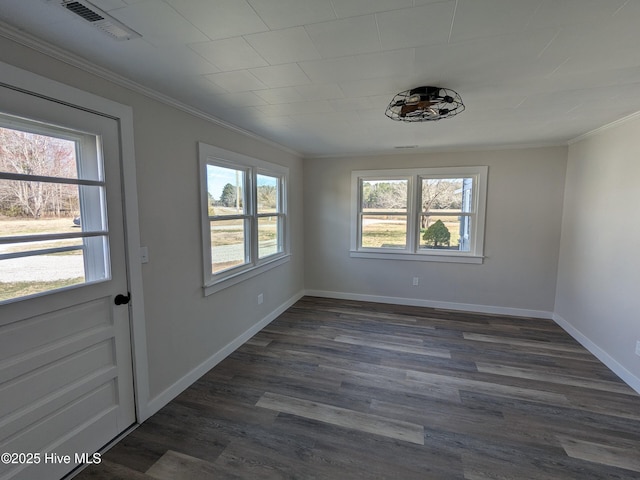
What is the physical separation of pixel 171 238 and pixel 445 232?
3.79 metres

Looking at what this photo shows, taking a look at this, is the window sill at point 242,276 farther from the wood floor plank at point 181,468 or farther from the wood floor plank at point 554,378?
the wood floor plank at point 554,378

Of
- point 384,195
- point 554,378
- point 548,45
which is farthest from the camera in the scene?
point 384,195

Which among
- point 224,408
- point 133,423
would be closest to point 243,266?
point 224,408

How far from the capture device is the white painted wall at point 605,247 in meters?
2.69

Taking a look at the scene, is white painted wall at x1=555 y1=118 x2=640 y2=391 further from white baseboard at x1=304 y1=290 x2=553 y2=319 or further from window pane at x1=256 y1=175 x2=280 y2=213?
window pane at x1=256 y1=175 x2=280 y2=213

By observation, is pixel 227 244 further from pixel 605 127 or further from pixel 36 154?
pixel 605 127

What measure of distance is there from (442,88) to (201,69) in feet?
5.24

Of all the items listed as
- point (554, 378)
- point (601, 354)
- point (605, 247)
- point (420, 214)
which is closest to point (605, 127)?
point (605, 247)

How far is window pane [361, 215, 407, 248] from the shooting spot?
4750 millimetres

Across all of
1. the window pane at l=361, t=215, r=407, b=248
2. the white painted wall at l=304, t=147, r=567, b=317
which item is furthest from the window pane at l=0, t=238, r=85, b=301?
the window pane at l=361, t=215, r=407, b=248

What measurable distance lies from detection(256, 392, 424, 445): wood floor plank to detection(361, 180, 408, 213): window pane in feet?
10.4

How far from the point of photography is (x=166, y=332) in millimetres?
2412

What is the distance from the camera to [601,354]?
10.1 feet

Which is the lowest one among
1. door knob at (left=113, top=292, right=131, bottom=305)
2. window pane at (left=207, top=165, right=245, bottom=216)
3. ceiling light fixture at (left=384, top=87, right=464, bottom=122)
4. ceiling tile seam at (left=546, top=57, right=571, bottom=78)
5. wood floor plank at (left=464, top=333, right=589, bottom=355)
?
wood floor plank at (left=464, top=333, right=589, bottom=355)
